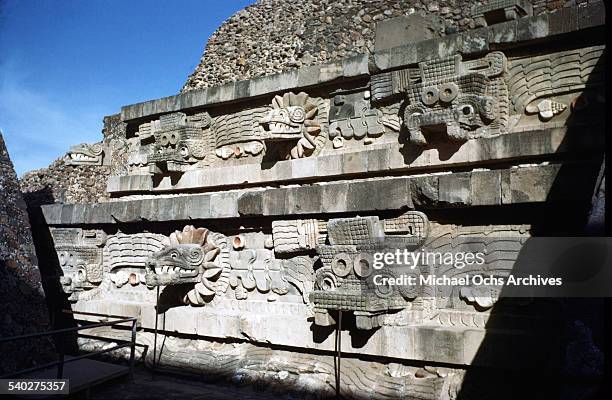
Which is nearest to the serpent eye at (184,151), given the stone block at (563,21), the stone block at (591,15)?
the stone block at (563,21)

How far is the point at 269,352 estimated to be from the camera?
6152 millimetres

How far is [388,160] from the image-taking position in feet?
19.0

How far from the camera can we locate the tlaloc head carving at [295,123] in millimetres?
6254

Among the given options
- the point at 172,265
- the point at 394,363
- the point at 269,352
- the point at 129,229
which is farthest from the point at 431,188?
the point at 129,229

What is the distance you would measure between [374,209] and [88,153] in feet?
24.4

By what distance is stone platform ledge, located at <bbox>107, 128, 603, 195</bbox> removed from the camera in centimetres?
473

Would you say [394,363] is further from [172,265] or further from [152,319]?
[152,319]

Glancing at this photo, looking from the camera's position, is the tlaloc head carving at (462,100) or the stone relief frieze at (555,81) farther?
the tlaloc head carving at (462,100)

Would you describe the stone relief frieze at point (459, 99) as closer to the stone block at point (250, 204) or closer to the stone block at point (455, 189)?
the stone block at point (455, 189)

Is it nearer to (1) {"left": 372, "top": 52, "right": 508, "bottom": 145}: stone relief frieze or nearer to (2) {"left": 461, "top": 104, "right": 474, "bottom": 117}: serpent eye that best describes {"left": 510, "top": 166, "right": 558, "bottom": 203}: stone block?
(1) {"left": 372, "top": 52, "right": 508, "bottom": 145}: stone relief frieze

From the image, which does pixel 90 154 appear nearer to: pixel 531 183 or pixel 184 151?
pixel 184 151

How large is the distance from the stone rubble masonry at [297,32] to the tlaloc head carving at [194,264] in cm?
532

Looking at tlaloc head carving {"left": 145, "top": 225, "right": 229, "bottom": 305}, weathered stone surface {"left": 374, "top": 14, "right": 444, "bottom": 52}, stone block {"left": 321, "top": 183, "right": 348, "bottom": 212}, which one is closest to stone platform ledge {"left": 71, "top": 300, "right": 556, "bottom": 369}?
tlaloc head carving {"left": 145, "top": 225, "right": 229, "bottom": 305}

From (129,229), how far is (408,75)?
4.89 meters
